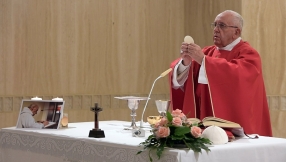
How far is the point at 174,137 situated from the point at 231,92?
5.73ft

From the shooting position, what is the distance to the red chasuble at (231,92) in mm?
5125

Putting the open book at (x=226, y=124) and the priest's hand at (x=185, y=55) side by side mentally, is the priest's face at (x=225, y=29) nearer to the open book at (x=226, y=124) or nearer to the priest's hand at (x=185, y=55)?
the priest's hand at (x=185, y=55)

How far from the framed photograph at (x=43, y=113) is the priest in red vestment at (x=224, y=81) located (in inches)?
48.0

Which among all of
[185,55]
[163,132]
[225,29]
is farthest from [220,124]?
[225,29]

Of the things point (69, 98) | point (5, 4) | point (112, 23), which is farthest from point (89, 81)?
point (5, 4)

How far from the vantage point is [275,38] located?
8242 millimetres

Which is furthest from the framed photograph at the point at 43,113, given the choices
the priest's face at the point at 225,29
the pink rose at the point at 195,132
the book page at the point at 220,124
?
the priest's face at the point at 225,29

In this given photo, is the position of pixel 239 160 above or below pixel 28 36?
below

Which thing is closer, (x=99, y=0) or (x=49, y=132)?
(x=49, y=132)

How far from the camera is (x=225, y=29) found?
5578mm

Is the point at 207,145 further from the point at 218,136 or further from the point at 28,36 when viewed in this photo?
the point at 28,36

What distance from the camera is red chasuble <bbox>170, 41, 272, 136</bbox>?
512 cm

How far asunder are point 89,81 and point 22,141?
3728 mm

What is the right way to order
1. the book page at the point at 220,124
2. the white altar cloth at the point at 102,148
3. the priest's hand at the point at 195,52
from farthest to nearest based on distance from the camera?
the priest's hand at the point at 195,52 < the book page at the point at 220,124 < the white altar cloth at the point at 102,148
